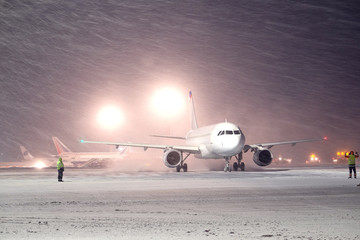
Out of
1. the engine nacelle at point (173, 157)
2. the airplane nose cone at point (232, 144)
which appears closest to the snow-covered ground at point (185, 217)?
the airplane nose cone at point (232, 144)

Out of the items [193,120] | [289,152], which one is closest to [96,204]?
[193,120]

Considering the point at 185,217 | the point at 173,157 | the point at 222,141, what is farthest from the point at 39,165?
the point at 185,217

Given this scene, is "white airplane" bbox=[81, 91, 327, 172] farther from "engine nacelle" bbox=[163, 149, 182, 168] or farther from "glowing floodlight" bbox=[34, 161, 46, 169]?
"glowing floodlight" bbox=[34, 161, 46, 169]

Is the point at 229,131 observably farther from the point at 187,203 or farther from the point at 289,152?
the point at 289,152

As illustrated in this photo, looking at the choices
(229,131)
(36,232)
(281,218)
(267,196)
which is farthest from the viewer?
(229,131)

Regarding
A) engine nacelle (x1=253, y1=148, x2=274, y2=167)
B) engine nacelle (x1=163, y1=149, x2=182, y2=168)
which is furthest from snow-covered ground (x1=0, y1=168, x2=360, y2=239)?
engine nacelle (x1=163, y1=149, x2=182, y2=168)

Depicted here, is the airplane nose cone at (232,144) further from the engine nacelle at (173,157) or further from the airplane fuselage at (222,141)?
the engine nacelle at (173,157)

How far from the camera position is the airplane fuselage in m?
43.1

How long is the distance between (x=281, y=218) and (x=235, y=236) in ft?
9.84

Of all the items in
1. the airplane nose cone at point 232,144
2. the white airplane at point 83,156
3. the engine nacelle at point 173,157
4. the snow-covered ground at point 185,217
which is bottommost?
the snow-covered ground at point 185,217

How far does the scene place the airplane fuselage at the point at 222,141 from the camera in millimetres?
43094

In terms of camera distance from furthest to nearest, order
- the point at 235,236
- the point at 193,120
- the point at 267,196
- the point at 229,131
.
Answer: the point at 193,120 → the point at 229,131 → the point at 267,196 → the point at 235,236

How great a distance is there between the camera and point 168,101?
80562 mm

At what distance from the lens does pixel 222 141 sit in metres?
43.5
